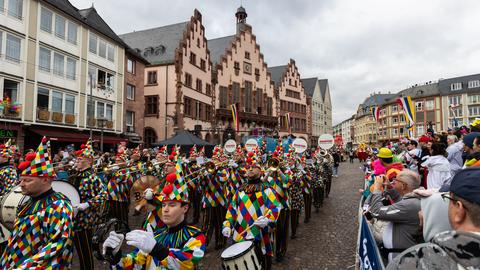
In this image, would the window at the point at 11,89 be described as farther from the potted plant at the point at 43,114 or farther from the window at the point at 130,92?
the window at the point at 130,92

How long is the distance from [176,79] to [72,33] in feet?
36.6

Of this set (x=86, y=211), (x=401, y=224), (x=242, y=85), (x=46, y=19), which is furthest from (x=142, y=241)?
(x=242, y=85)

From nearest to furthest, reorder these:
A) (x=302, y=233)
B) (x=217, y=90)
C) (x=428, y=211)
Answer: (x=428, y=211) < (x=302, y=233) < (x=217, y=90)

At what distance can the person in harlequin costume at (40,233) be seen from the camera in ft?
9.46

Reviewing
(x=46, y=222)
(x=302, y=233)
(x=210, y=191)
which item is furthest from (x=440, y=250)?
(x=302, y=233)

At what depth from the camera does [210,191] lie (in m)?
7.43

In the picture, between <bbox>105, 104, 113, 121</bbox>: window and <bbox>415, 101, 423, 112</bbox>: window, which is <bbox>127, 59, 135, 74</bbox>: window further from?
<bbox>415, 101, 423, 112</bbox>: window

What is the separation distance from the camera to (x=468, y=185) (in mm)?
1570

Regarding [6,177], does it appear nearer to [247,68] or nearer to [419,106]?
[247,68]

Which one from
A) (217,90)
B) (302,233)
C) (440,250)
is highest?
(217,90)

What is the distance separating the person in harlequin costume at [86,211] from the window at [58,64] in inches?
799

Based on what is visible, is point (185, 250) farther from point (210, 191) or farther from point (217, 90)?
point (217, 90)

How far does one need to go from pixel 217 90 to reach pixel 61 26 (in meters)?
21.2

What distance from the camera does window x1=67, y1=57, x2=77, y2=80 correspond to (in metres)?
23.1
